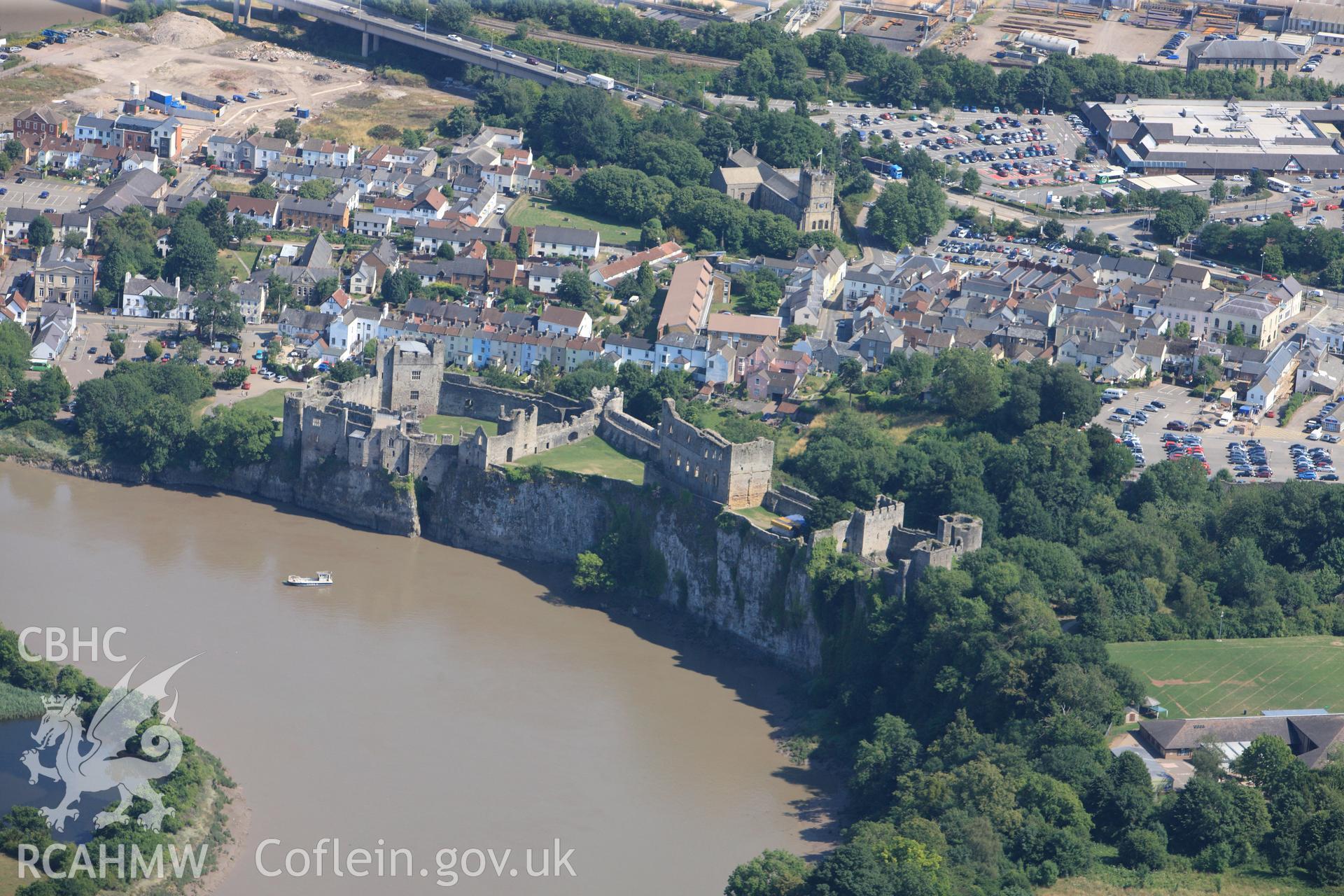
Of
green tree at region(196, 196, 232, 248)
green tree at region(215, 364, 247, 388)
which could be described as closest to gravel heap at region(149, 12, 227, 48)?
green tree at region(196, 196, 232, 248)

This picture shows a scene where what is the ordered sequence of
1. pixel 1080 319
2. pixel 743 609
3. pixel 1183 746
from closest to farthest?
pixel 1183 746 < pixel 743 609 < pixel 1080 319

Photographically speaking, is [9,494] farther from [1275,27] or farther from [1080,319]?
[1275,27]

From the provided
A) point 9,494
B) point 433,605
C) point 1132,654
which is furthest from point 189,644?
point 1132,654

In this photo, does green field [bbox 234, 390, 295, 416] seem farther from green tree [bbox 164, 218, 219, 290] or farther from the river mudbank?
green tree [bbox 164, 218, 219, 290]

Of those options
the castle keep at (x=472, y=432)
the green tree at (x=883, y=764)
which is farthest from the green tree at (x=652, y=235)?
the green tree at (x=883, y=764)

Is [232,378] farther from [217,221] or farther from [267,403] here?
[217,221]

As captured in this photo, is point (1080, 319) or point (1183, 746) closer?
point (1183, 746)

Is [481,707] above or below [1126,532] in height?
below
